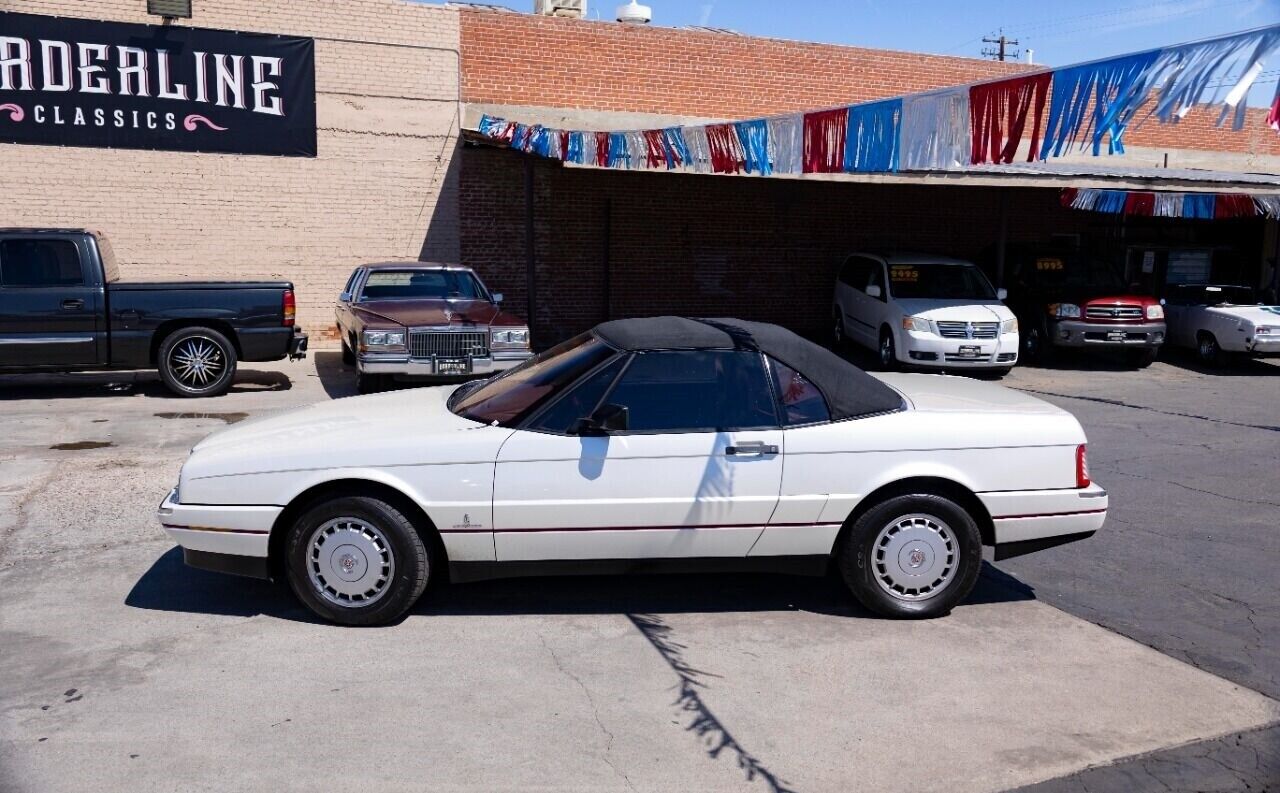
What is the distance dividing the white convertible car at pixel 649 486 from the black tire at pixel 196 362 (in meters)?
7.27

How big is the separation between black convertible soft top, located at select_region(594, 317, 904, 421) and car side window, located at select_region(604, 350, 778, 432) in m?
0.08

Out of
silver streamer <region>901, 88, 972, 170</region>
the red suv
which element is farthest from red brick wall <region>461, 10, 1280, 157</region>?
silver streamer <region>901, 88, 972, 170</region>

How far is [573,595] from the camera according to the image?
20.0 ft

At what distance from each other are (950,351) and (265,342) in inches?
346

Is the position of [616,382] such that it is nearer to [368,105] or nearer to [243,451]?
[243,451]

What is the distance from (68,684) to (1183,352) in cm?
1866

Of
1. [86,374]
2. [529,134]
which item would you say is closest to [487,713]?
[529,134]

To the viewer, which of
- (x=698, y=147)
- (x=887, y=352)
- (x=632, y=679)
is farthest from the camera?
(x=887, y=352)

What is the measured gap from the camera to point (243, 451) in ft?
18.1

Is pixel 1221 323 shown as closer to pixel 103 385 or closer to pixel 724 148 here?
pixel 724 148

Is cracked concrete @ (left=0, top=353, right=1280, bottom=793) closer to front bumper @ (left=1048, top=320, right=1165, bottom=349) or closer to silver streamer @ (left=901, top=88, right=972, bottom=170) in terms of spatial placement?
silver streamer @ (left=901, top=88, right=972, bottom=170)

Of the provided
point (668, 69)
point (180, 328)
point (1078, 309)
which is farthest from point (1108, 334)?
point (180, 328)

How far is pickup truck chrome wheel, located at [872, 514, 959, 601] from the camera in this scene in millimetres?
5711

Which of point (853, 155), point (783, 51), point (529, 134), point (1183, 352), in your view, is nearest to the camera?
point (853, 155)
